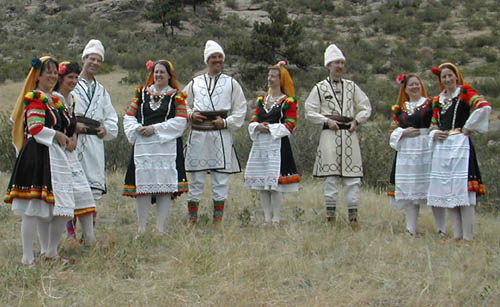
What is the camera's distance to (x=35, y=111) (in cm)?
438

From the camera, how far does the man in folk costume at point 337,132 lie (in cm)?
611

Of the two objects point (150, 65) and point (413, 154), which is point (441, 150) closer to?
point (413, 154)

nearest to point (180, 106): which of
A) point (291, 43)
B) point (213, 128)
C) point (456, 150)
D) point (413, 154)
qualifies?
point (213, 128)

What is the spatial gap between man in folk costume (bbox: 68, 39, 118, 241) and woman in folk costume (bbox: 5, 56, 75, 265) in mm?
807

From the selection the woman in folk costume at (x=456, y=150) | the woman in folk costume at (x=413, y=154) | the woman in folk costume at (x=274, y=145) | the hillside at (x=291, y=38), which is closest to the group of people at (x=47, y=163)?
the woman in folk costume at (x=274, y=145)

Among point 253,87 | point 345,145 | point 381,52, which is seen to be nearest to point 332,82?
point 345,145

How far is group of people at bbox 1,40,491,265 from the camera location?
449 centimetres

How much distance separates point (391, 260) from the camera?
4715 mm

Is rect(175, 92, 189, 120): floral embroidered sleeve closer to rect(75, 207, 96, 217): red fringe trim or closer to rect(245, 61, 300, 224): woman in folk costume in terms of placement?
rect(245, 61, 300, 224): woman in folk costume

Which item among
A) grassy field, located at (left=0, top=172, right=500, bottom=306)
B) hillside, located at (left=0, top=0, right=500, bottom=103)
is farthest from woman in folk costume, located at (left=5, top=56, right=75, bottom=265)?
hillside, located at (left=0, top=0, right=500, bottom=103)

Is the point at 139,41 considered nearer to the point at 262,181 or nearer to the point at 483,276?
the point at 262,181

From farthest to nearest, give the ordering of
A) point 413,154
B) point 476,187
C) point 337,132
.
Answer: point 337,132, point 413,154, point 476,187

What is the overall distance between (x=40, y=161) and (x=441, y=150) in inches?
145

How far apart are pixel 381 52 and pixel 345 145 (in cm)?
2029
